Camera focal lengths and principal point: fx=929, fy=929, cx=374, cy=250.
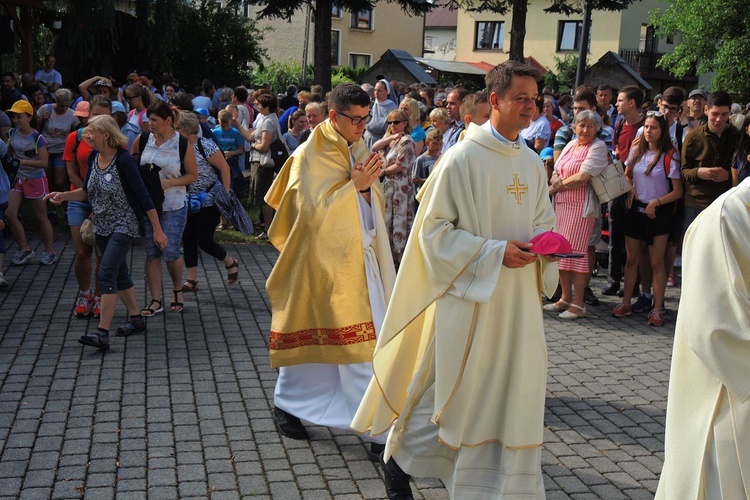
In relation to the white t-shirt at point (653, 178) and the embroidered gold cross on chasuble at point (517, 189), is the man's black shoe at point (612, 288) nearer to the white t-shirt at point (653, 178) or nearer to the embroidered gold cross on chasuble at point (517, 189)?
the white t-shirt at point (653, 178)

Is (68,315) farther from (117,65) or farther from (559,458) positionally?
(117,65)

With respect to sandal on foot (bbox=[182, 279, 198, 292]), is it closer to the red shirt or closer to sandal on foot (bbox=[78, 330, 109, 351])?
the red shirt

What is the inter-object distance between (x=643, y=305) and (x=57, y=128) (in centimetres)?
783

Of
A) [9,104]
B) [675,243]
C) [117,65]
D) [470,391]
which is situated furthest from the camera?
[117,65]

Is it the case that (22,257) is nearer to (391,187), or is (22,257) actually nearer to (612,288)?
(391,187)

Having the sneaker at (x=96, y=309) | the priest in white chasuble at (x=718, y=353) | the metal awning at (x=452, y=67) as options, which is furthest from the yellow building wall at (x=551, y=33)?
the priest in white chasuble at (x=718, y=353)

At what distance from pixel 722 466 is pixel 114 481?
303cm

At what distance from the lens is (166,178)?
26.4 feet

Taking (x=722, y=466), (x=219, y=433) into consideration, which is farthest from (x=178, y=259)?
(x=722, y=466)

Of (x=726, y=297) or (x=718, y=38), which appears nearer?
(x=726, y=297)

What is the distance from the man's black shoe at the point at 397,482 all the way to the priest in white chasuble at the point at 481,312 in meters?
0.11

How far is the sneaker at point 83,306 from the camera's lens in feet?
26.9

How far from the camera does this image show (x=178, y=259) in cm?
843

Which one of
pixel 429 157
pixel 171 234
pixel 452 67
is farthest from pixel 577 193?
pixel 452 67
